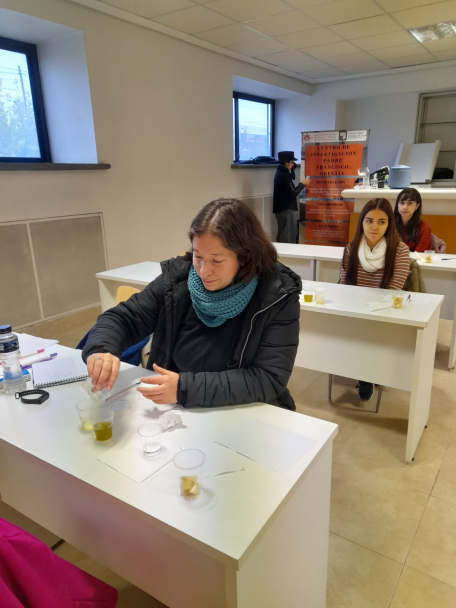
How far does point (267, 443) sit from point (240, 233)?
565mm

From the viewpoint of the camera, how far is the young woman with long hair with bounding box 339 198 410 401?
8.02ft

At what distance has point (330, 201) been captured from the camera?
235 inches

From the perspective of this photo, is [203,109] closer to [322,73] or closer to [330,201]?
[330,201]

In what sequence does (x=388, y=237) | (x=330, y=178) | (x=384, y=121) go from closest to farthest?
(x=388, y=237)
(x=330, y=178)
(x=384, y=121)

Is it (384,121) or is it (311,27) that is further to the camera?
(384,121)

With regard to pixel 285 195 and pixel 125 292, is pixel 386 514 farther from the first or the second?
pixel 285 195

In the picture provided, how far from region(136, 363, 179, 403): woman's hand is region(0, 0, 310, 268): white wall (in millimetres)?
2705

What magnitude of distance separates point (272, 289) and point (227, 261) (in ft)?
0.51

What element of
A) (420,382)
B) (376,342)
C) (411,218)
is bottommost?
(420,382)

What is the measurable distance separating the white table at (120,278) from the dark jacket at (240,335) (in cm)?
132

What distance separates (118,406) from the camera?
1216mm

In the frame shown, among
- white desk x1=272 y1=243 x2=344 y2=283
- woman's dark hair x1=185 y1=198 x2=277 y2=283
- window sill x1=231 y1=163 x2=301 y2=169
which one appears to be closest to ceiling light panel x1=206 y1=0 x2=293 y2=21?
window sill x1=231 y1=163 x2=301 y2=169

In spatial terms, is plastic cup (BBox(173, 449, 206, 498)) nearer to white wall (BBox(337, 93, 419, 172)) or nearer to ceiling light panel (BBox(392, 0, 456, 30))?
ceiling light panel (BBox(392, 0, 456, 30))

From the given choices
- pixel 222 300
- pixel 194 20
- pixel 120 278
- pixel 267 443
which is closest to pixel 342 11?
pixel 194 20
